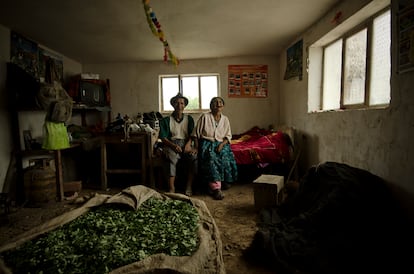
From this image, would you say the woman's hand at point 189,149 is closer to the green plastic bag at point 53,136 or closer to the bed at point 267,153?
the bed at point 267,153

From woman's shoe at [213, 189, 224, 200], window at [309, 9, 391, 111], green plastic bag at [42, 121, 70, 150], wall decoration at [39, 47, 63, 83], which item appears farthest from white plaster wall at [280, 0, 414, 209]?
wall decoration at [39, 47, 63, 83]

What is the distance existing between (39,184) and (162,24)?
2.53m

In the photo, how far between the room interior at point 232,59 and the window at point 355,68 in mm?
166

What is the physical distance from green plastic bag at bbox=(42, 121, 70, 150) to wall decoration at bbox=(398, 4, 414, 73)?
3.53 meters

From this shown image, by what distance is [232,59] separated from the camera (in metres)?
4.95

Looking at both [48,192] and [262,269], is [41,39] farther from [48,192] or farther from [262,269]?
[262,269]

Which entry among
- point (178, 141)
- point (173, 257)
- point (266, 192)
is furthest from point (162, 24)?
point (173, 257)

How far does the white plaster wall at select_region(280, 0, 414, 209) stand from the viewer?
1708mm

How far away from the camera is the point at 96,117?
5.21 meters

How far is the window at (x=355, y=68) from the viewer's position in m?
2.15

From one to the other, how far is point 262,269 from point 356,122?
1.69 m

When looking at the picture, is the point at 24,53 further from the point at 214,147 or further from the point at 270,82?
the point at 270,82

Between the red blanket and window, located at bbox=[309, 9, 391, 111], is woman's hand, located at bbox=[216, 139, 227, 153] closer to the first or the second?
the red blanket

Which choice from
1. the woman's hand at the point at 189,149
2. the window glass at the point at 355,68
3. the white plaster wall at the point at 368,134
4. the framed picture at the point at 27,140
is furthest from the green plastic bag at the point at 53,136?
the window glass at the point at 355,68
